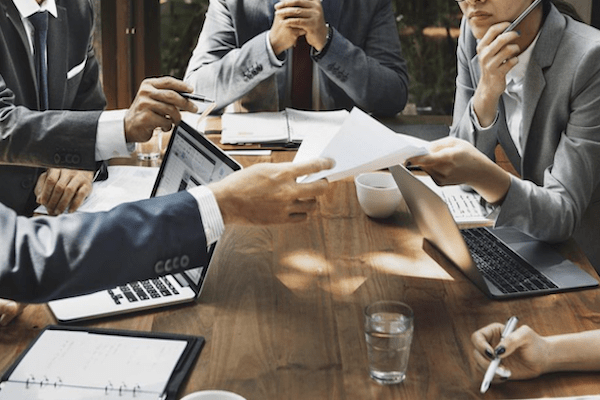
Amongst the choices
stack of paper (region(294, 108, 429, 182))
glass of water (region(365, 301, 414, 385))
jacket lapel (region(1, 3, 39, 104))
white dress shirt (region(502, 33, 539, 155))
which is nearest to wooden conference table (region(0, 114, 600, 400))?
glass of water (region(365, 301, 414, 385))

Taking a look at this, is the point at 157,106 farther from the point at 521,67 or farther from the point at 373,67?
the point at 373,67

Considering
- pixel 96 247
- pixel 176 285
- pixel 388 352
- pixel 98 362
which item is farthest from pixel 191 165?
pixel 388 352

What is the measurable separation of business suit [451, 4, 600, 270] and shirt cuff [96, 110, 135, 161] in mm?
890

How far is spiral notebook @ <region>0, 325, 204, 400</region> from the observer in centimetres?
131

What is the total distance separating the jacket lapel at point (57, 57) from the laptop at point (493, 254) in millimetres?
1098

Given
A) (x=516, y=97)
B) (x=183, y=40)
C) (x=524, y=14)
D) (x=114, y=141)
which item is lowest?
(x=183, y=40)

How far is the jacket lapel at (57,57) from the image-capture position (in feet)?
7.95

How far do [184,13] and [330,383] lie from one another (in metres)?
3.56

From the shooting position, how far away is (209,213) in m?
1.47

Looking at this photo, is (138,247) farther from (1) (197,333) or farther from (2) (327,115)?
(2) (327,115)

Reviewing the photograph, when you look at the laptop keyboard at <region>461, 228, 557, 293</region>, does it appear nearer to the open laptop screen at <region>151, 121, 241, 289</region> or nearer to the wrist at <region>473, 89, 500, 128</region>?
the wrist at <region>473, 89, 500, 128</region>

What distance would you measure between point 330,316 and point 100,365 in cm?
42

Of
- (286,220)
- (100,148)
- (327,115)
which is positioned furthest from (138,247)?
(327,115)

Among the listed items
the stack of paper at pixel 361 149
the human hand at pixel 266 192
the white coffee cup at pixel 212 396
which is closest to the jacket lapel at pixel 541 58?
the stack of paper at pixel 361 149
